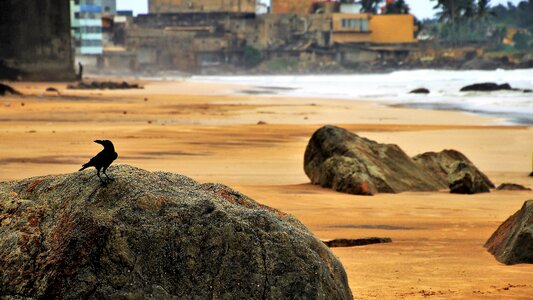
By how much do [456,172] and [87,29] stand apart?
11989 cm

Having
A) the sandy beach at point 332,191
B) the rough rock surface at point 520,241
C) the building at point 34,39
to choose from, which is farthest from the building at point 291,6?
the rough rock surface at point 520,241

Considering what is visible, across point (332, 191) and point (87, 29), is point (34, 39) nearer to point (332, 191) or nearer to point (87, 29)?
point (332, 191)

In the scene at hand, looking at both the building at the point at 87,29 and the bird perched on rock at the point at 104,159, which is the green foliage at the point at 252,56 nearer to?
the building at the point at 87,29

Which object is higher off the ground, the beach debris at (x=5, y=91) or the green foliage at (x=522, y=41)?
the beach debris at (x=5, y=91)

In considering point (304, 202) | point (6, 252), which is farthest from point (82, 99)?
point (6, 252)

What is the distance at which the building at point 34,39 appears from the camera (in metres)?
49.9

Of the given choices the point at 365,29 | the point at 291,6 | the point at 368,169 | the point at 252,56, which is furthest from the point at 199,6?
the point at 368,169

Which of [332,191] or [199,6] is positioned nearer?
[332,191]

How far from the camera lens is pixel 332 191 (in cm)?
1120

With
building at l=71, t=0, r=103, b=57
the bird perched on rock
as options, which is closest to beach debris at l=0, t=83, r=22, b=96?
the bird perched on rock

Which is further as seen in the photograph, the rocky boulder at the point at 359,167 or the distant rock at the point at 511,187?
the distant rock at the point at 511,187

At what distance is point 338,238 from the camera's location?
7.66 metres

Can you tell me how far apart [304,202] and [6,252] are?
6.13m

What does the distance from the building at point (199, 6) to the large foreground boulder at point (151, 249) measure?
139 metres
